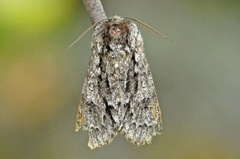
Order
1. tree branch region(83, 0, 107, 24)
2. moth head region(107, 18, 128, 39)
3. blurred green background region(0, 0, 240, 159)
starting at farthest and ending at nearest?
blurred green background region(0, 0, 240, 159), moth head region(107, 18, 128, 39), tree branch region(83, 0, 107, 24)

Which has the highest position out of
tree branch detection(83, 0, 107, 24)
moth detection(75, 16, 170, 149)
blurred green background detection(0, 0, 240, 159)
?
blurred green background detection(0, 0, 240, 159)

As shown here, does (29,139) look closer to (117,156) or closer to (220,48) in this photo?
(117,156)

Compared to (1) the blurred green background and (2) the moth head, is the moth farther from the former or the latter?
(1) the blurred green background

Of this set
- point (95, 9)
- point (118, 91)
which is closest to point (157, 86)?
point (118, 91)

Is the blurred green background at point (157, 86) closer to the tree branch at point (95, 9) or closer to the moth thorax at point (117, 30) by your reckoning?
the moth thorax at point (117, 30)

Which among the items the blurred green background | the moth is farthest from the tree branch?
the blurred green background

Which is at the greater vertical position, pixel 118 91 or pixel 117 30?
pixel 117 30

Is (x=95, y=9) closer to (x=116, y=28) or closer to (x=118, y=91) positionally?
(x=116, y=28)
